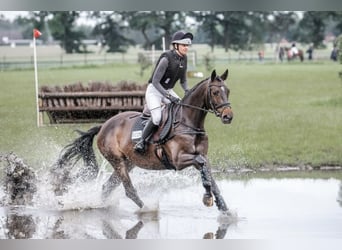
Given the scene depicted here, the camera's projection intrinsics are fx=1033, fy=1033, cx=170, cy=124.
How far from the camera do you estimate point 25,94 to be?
19.4m

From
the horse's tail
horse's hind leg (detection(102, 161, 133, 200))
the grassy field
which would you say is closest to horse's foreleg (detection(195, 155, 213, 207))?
horse's hind leg (detection(102, 161, 133, 200))

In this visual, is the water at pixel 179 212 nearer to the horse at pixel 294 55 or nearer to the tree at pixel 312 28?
the horse at pixel 294 55

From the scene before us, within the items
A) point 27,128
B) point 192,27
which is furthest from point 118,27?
point 27,128

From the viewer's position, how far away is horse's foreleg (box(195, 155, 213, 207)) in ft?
30.0

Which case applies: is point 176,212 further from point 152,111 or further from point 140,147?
point 152,111

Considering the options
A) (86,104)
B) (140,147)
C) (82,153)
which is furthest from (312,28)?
(140,147)

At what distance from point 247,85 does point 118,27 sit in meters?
8.82

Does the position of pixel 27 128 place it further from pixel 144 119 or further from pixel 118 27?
pixel 118 27

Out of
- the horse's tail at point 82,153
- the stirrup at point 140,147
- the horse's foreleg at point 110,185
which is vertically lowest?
the horse's foreleg at point 110,185

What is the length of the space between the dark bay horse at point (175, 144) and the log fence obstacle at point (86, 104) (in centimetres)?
459

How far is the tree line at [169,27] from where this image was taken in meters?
25.5

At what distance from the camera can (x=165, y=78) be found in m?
9.73

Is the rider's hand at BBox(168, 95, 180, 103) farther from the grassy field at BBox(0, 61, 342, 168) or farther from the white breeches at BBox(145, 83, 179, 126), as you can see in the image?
the grassy field at BBox(0, 61, 342, 168)

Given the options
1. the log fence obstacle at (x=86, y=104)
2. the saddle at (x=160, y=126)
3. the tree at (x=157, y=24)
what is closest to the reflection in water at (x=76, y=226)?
the saddle at (x=160, y=126)
